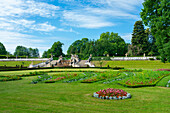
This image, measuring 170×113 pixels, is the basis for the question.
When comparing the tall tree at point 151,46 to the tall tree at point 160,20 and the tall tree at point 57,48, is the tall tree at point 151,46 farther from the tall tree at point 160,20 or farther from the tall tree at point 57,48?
the tall tree at point 57,48

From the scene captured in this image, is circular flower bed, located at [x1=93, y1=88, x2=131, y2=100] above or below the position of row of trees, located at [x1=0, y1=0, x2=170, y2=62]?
below

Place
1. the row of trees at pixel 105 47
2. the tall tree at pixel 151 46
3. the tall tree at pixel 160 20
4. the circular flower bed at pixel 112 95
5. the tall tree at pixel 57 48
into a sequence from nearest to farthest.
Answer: the circular flower bed at pixel 112 95 → the tall tree at pixel 160 20 → the tall tree at pixel 151 46 → the row of trees at pixel 105 47 → the tall tree at pixel 57 48

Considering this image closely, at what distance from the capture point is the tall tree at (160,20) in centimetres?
2362

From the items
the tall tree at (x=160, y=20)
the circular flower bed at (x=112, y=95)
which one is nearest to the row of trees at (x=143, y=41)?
the tall tree at (x=160, y=20)

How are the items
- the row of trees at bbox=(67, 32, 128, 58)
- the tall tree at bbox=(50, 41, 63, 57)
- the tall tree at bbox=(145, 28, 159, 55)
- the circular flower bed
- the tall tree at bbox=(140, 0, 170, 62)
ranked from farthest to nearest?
the tall tree at bbox=(50, 41, 63, 57) < the row of trees at bbox=(67, 32, 128, 58) < the tall tree at bbox=(145, 28, 159, 55) < the tall tree at bbox=(140, 0, 170, 62) < the circular flower bed

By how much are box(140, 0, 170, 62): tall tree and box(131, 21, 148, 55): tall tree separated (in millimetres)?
41562

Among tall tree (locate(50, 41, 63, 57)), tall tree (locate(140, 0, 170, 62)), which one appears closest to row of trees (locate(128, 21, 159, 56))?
tall tree (locate(140, 0, 170, 62))

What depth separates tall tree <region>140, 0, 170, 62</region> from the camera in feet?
77.5

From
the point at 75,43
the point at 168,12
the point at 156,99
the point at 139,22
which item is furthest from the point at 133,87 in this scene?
the point at 75,43

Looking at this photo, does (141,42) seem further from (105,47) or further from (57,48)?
(57,48)

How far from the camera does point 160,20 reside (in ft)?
78.2

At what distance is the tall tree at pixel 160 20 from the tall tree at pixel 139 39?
136ft

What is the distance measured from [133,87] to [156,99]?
4072 millimetres

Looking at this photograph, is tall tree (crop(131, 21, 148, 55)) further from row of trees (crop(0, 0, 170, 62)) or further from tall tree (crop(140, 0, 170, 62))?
tall tree (crop(140, 0, 170, 62))
